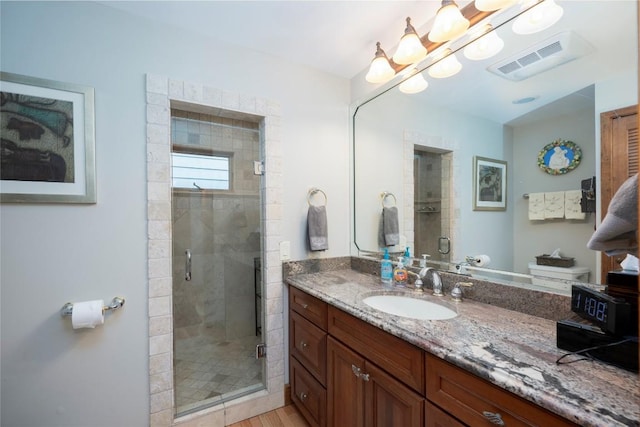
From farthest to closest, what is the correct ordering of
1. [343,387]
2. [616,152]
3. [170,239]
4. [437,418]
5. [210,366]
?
[210,366] < [170,239] < [343,387] < [616,152] < [437,418]

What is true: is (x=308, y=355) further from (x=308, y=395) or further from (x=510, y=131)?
(x=510, y=131)

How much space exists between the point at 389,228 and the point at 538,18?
131 centimetres

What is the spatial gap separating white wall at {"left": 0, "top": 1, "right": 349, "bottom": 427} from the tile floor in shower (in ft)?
0.90

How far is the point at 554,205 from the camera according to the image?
1111 millimetres

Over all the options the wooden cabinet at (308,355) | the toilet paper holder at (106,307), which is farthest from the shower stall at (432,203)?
the toilet paper holder at (106,307)

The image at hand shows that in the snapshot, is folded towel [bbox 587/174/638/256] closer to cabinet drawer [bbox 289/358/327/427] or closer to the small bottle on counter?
the small bottle on counter

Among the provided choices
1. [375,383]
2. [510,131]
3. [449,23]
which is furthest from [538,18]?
[375,383]

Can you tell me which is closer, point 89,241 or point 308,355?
point 89,241

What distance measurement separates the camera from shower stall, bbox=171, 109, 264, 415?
1747mm

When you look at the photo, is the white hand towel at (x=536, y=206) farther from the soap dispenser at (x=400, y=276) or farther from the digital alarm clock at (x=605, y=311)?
the soap dispenser at (x=400, y=276)

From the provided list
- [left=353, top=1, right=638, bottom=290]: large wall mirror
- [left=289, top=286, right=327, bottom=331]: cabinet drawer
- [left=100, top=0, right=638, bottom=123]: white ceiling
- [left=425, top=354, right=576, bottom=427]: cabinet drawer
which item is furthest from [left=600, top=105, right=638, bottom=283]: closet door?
[left=289, top=286, right=327, bottom=331]: cabinet drawer

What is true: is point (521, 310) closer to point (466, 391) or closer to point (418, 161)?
point (466, 391)

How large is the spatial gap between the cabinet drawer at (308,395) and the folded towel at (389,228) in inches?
39.8

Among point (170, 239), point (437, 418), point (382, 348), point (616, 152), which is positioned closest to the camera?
point (437, 418)
